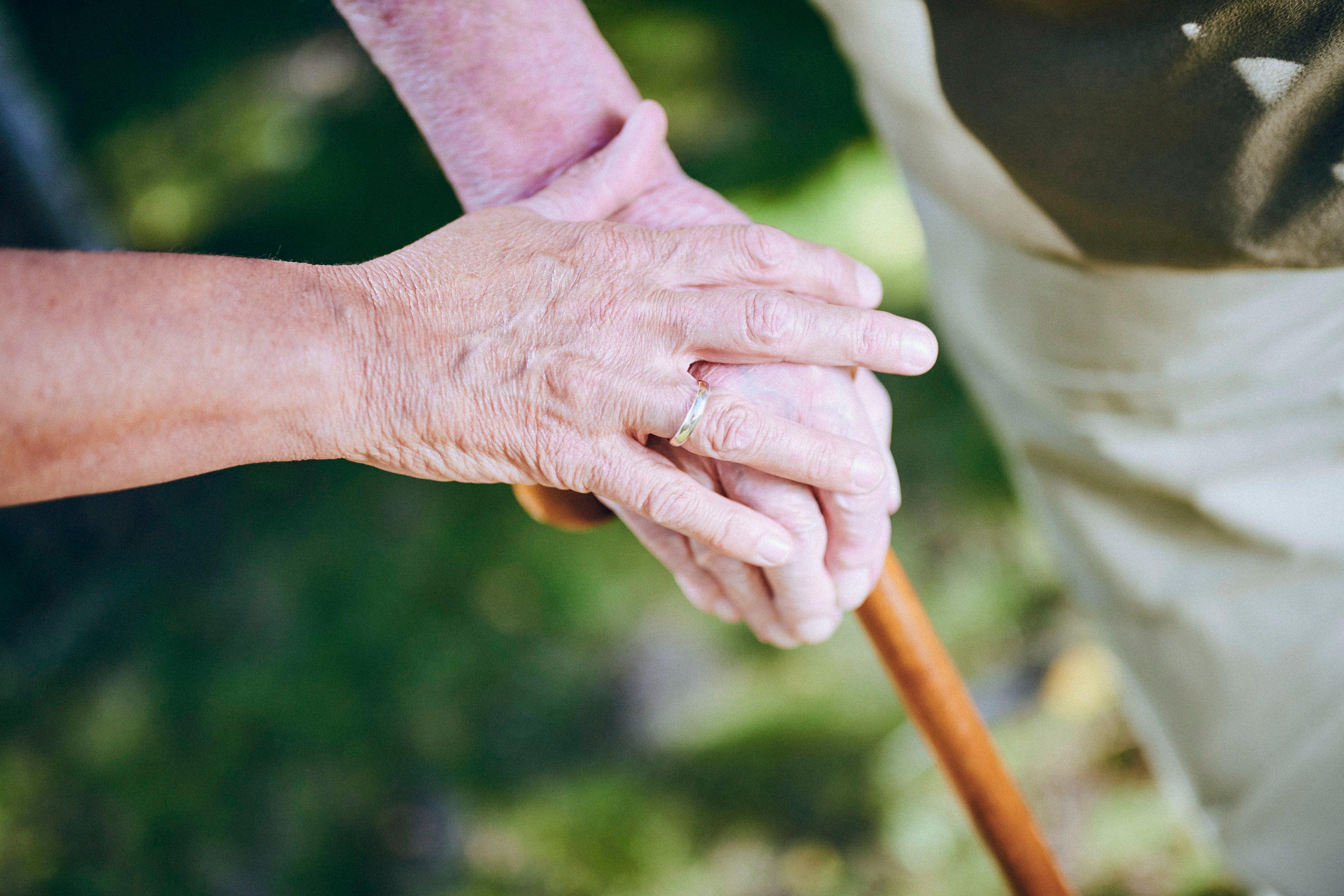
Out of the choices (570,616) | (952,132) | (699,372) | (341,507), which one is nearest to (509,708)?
(570,616)

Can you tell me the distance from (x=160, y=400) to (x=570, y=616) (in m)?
1.64

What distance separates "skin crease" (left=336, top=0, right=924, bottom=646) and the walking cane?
5 centimetres

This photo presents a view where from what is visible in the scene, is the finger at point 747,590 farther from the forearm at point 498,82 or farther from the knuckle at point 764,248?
the forearm at point 498,82

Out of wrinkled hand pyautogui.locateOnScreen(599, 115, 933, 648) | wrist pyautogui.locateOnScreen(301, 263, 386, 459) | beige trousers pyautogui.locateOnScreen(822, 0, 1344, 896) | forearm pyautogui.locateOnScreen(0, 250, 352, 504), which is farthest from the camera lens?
beige trousers pyautogui.locateOnScreen(822, 0, 1344, 896)

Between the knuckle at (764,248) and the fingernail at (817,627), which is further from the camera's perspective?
the fingernail at (817,627)

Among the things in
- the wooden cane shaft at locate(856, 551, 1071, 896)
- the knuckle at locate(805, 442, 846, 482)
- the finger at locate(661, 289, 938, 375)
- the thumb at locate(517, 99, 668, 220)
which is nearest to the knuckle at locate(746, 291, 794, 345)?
the finger at locate(661, 289, 938, 375)

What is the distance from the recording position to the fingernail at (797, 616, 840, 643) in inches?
39.3

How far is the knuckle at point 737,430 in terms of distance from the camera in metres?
0.82

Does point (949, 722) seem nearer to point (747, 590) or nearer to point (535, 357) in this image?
point (747, 590)

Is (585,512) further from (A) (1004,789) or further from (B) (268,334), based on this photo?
(A) (1004,789)

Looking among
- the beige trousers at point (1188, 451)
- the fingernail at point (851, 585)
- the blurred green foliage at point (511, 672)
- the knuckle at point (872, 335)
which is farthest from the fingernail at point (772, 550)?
the blurred green foliage at point (511, 672)

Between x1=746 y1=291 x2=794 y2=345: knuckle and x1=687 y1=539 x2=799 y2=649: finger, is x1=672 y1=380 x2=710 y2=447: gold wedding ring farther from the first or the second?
x1=687 y1=539 x2=799 y2=649: finger

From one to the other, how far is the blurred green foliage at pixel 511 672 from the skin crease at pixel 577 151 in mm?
630

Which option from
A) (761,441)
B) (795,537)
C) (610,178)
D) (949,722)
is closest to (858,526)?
(795,537)
